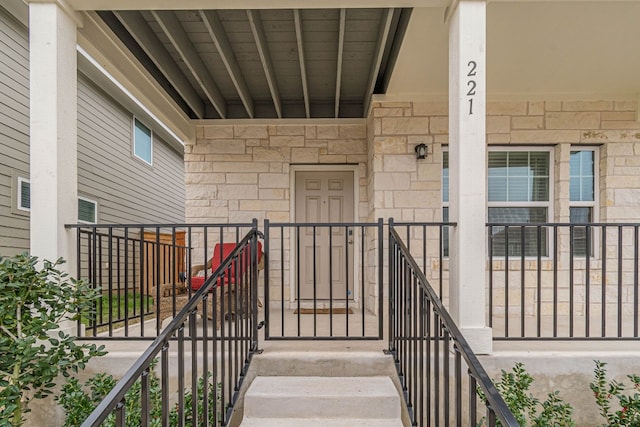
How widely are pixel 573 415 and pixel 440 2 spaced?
2681 millimetres

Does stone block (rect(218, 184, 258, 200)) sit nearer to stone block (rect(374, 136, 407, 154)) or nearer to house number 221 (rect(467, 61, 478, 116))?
stone block (rect(374, 136, 407, 154))

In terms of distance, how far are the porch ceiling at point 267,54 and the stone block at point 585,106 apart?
6.46ft

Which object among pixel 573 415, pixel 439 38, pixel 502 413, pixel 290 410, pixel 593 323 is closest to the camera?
pixel 502 413

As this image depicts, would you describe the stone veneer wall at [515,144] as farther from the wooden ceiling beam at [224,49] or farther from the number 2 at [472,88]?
the number 2 at [472,88]

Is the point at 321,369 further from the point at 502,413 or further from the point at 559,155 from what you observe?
the point at 559,155

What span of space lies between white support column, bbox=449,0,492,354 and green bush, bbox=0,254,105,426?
2.11 metres

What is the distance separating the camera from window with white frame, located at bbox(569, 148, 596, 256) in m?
4.33

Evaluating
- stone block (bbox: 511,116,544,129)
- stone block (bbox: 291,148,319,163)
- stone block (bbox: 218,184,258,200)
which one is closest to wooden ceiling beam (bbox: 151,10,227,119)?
stone block (bbox: 218,184,258,200)

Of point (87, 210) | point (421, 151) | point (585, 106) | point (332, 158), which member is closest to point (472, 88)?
point (421, 151)

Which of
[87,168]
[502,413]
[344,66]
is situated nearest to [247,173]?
[344,66]

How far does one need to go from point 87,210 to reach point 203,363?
5.20 m

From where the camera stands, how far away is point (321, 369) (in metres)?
2.49

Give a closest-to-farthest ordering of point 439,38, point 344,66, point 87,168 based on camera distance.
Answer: point 439,38 < point 344,66 < point 87,168

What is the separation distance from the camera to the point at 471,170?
2449mm
